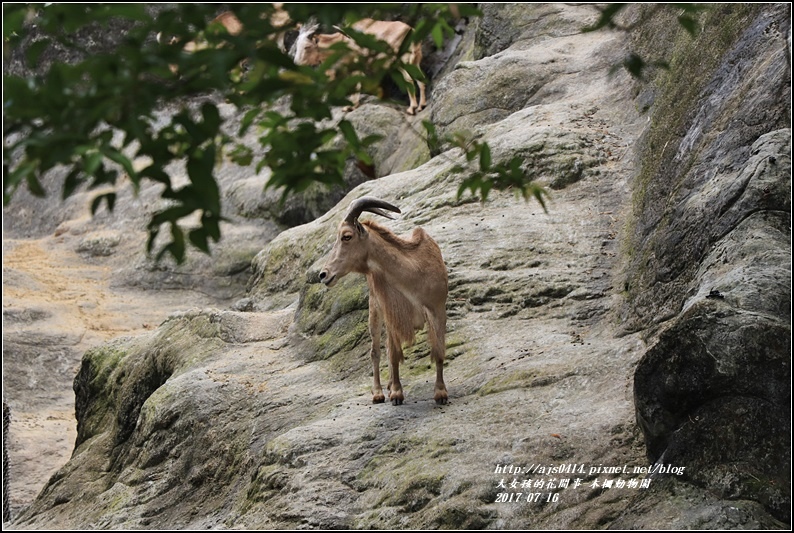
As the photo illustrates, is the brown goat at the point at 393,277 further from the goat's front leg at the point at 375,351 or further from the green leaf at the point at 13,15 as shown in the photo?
the green leaf at the point at 13,15

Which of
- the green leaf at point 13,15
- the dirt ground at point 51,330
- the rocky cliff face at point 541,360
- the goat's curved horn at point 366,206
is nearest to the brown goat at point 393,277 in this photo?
the goat's curved horn at point 366,206

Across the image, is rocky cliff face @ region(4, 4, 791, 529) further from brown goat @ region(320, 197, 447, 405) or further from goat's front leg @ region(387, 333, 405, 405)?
brown goat @ region(320, 197, 447, 405)

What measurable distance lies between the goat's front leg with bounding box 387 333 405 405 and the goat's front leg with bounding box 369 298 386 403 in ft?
0.62

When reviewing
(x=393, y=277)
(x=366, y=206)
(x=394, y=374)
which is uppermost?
(x=366, y=206)

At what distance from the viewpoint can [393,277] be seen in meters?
9.68

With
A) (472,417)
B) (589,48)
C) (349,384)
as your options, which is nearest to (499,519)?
(472,417)

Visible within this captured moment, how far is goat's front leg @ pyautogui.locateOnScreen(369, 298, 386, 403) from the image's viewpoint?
384 inches

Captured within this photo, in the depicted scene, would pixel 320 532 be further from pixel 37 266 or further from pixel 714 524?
pixel 37 266

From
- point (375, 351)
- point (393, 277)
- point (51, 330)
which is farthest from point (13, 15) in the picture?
point (51, 330)

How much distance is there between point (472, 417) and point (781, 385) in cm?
289

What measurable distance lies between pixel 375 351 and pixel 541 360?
1.68 metres

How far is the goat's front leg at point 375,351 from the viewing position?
9750 millimetres

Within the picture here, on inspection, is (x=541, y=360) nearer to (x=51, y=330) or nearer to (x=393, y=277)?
(x=393, y=277)

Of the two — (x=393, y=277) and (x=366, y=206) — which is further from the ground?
(x=366, y=206)
